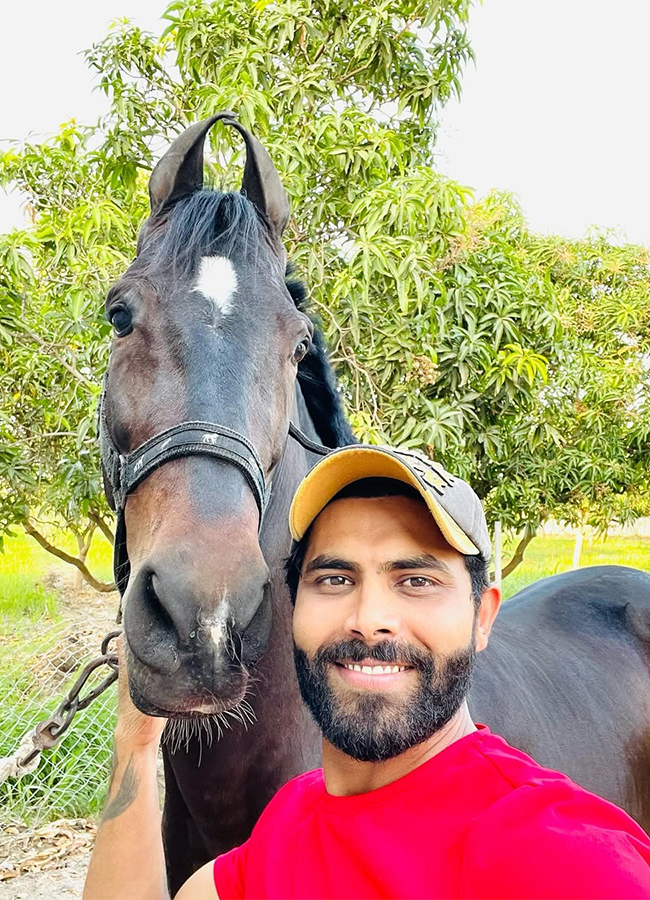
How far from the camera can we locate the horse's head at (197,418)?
151cm

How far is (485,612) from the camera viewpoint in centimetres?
147

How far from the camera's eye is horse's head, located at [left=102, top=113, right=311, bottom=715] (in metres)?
1.51

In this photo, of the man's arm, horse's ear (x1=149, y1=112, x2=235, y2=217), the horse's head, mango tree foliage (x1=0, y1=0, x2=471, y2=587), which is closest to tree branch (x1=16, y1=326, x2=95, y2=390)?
mango tree foliage (x1=0, y1=0, x2=471, y2=587)

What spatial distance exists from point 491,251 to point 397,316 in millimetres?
1129

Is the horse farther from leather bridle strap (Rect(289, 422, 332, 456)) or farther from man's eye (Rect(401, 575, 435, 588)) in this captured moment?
man's eye (Rect(401, 575, 435, 588))

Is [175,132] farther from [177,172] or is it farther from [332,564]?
[332,564]

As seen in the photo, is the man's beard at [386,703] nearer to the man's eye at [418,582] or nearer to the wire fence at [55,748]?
the man's eye at [418,582]

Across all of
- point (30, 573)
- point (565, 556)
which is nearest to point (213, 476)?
point (30, 573)

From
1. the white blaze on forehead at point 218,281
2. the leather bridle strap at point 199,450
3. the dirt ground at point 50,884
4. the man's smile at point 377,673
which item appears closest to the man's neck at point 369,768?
the man's smile at point 377,673

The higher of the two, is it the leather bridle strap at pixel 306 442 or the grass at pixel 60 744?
the leather bridle strap at pixel 306 442

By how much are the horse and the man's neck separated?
30 cm

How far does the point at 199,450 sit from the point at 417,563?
0.56 m

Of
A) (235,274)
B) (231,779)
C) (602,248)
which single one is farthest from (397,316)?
(602,248)

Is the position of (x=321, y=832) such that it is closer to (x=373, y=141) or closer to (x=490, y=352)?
(x=373, y=141)
